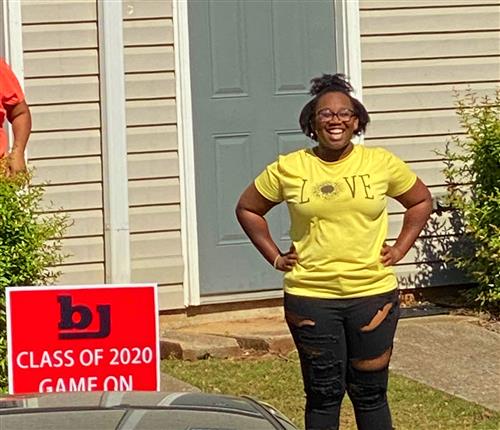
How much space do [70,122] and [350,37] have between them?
1932mm

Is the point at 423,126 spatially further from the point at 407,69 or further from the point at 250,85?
the point at 250,85

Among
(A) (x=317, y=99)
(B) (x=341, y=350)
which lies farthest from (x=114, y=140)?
(B) (x=341, y=350)

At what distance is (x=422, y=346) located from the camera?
26.2ft

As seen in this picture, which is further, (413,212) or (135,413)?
(413,212)

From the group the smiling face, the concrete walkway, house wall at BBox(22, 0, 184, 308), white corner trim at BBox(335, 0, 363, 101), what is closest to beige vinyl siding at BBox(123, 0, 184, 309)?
house wall at BBox(22, 0, 184, 308)

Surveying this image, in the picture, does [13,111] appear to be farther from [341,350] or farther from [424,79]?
[424,79]

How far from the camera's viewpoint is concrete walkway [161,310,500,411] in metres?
7.31

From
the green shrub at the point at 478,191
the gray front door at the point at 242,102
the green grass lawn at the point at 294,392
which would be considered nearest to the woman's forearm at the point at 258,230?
the green grass lawn at the point at 294,392

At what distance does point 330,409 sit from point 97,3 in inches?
144

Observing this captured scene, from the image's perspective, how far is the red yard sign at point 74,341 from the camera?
17.5 feet

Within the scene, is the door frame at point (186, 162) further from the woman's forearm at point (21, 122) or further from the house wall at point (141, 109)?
the woman's forearm at point (21, 122)

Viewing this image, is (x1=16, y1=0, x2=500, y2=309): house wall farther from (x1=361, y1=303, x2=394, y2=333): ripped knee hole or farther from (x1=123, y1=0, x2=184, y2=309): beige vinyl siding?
(x1=361, y1=303, x2=394, y2=333): ripped knee hole

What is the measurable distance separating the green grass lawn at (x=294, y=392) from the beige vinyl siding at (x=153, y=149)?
0.91 meters

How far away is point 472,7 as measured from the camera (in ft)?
29.5
